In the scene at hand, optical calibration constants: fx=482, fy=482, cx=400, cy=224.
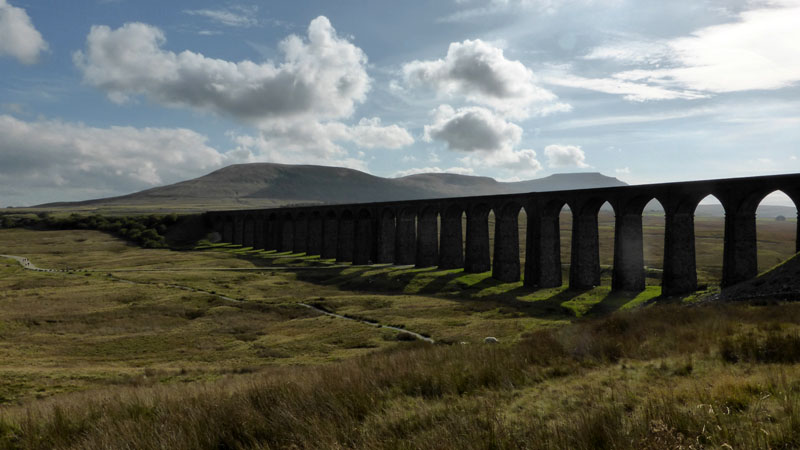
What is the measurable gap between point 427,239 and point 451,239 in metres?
4.03

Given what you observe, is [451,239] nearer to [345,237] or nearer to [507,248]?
[507,248]

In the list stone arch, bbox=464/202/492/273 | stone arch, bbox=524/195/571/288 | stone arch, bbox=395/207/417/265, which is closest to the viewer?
stone arch, bbox=524/195/571/288

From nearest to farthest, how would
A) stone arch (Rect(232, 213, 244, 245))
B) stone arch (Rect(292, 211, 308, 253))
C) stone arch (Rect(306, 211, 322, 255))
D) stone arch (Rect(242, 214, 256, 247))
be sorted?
stone arch (Rect(306, 211, 322, 255)), stone arch (Rect(292, 211, 308, 253)), stone arch (Rect(242, 214, 256, 247)), stone arch (Rect(232, 213, 244, 245))

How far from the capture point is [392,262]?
7594cm

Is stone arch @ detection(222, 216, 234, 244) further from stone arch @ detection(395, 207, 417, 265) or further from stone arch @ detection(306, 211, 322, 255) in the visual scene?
stone arch @ detection(395, 207, 417, 265)

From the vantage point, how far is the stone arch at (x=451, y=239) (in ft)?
208

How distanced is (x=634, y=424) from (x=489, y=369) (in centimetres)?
399

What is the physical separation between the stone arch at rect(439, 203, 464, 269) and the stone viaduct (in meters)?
0.13

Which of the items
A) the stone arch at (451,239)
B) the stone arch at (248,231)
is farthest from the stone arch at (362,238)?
the stone arch at (248,231)

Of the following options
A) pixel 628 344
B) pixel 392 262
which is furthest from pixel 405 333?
pixel 392 262

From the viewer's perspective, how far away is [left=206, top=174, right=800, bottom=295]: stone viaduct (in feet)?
119

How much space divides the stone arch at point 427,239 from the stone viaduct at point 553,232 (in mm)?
138

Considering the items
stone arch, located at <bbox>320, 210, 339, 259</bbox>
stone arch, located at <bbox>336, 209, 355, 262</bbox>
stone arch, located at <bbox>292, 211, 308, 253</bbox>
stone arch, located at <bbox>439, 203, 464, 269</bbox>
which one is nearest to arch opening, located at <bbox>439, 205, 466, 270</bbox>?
stone arch, located at <bbox>439, 203, 464, 269</bbox>

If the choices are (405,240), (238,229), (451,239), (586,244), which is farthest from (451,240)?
(238,229)
